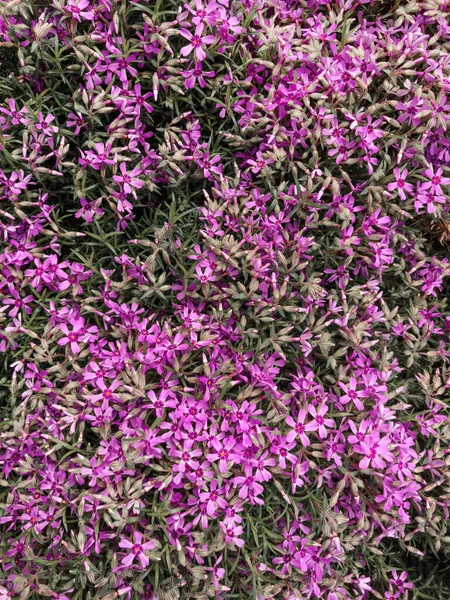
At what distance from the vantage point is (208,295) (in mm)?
2256

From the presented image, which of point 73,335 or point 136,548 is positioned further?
point 73,335

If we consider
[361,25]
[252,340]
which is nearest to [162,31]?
[361,25]

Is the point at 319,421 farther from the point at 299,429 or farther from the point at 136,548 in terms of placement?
the point at 136,548

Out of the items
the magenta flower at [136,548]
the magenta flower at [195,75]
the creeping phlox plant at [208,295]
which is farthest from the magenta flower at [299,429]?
the magenta flower at [195,75]

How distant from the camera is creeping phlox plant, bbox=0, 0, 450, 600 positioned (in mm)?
2166

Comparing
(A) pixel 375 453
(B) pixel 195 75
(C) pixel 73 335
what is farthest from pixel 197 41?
(A) pixel 375 453

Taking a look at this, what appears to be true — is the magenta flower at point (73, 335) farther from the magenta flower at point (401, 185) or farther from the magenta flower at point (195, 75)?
the magenta flower at point (401, 185)

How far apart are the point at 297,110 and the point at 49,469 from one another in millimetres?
1752

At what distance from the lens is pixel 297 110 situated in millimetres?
2230

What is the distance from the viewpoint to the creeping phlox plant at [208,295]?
217cm

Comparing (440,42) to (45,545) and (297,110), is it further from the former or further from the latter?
(45,545)

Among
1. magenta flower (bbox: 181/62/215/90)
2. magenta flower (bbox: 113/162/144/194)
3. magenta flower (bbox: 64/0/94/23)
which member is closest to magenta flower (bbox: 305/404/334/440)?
magenta flower (bbox: 113/162/144/194)

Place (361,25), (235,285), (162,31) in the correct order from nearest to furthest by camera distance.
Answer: (162,31) → (235,285) → (361,25)

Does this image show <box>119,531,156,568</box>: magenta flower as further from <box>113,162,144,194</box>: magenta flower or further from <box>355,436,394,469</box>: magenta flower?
<box>113,162,144,194</box>: magenta flower
